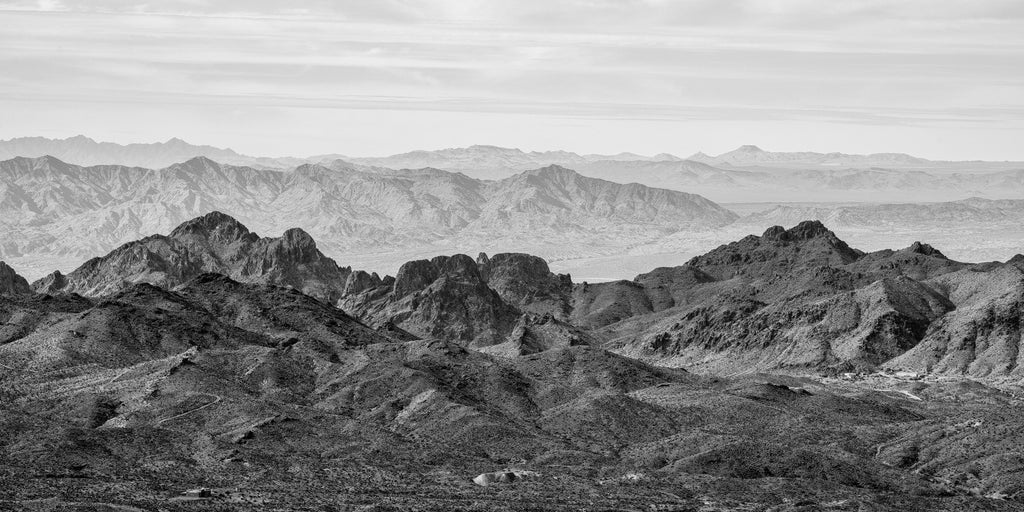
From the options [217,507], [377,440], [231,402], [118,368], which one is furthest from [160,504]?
[118,368]

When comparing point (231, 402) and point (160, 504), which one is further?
point (231, 402)

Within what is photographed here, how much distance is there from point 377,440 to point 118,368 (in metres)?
53.3

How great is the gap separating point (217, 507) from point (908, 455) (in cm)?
8287

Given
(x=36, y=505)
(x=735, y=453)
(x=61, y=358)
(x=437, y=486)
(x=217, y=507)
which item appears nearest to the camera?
(x=36, y=505)

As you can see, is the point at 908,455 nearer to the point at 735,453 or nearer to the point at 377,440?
the point at 735,453

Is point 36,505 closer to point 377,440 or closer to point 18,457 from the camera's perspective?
point 18,457

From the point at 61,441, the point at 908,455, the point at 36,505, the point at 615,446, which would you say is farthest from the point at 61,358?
the point at 908,455

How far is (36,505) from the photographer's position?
10594 centimetres

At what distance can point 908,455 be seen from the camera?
6319 inches

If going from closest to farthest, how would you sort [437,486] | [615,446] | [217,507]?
[217,507] → [437,486] → [615,446]

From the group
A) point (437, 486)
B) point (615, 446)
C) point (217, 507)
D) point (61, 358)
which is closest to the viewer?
point (217, 507)

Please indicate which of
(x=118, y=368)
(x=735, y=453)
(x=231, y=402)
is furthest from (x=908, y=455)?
(x=118, y=368)

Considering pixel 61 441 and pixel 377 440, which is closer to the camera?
pixel 61 441

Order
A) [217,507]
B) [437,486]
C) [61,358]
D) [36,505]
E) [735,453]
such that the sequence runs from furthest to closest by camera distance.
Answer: [61,358] < [735,453] < [437,486] < [217,507] < [36,505]
